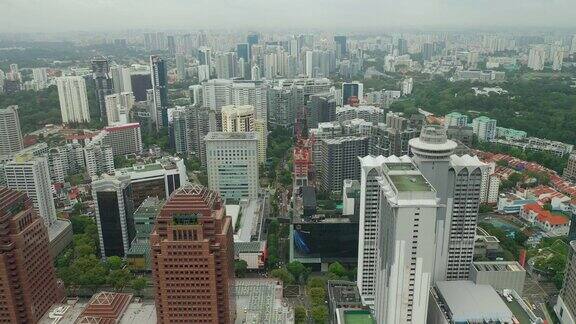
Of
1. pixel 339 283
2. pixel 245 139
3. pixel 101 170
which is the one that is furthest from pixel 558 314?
pixel 101 170

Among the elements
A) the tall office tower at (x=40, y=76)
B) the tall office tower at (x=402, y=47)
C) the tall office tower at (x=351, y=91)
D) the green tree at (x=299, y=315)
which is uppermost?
the tall office tower at (x=402, y=47)

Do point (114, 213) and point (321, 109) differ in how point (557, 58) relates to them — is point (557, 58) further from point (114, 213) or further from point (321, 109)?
point (114, 213)

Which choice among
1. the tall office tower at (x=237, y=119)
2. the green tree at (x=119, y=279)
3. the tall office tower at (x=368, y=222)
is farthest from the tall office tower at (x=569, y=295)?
the tall office tower at (x=237, y=119)

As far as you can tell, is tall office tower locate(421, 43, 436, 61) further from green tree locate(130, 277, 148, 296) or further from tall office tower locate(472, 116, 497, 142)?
green tree locate(130, 277, 148, 296)

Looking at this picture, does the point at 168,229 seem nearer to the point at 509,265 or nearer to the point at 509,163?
the point at 509,265

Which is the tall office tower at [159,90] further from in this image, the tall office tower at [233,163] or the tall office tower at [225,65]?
the tall office tower at [225,65]

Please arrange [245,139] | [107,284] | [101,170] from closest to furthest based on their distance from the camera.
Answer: [107,284] → [245,139] → [101,170]

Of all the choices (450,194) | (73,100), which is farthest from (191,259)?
(73,100)
